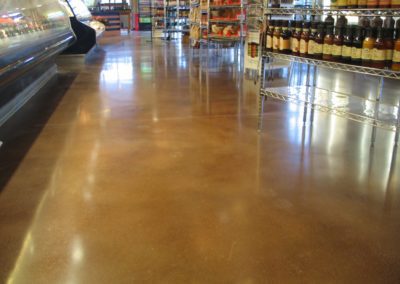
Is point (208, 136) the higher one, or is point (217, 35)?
point (217, 35)

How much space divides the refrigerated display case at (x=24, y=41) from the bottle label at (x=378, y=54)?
2.33m

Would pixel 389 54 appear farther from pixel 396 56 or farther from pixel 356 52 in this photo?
pixel 356 52

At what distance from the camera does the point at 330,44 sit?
2.97 metres

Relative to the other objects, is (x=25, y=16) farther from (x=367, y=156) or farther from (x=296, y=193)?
(x=367, y=156)

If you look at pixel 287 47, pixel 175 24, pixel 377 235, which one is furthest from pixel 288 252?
pixel 175 24

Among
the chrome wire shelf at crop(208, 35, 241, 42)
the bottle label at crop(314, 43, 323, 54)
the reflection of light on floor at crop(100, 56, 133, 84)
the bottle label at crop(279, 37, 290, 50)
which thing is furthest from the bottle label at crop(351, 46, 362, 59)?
the chrome wire shelf at crop(208, 35, 241, 42)

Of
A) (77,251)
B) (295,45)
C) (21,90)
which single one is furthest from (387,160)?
(21,90)

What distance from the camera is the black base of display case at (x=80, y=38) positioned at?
7.91 metres

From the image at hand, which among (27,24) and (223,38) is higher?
(27,24)

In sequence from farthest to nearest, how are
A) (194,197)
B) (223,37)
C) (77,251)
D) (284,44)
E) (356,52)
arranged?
(223,37) → (284,44) → (356,52) → (194,197) → (77,251)

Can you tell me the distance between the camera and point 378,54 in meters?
2.60

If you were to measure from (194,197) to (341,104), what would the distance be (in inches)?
71.0

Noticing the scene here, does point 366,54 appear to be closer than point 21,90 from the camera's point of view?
Yes

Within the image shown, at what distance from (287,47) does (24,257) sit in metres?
2.60
